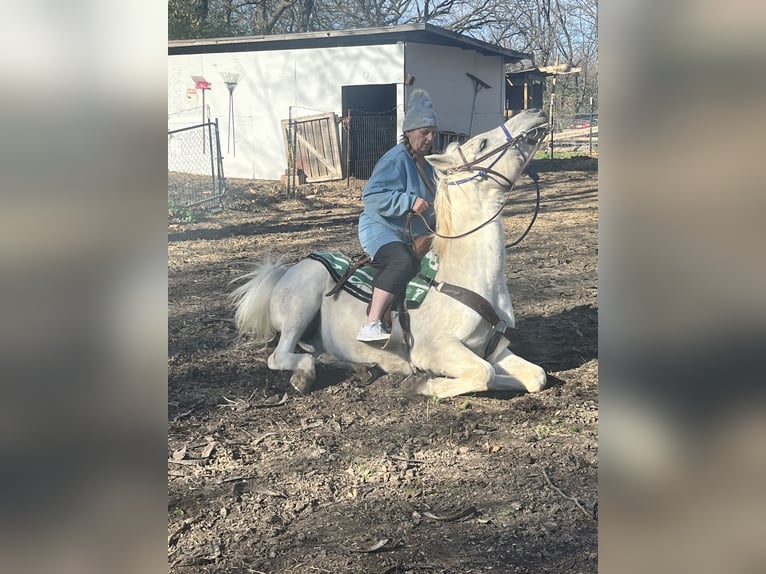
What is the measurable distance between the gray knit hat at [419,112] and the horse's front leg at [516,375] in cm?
98

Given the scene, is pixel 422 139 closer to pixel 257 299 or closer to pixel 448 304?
pixel 448 304

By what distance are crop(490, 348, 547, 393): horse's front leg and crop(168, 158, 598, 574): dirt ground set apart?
40 mm

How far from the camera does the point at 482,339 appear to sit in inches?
127

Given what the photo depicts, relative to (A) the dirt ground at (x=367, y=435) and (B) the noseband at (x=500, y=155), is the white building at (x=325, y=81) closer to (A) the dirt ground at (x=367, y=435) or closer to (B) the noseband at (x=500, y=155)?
(B) the noseband at (x=500, y=155)

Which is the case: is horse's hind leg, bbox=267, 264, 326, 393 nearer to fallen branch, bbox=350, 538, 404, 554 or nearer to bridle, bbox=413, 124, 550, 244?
bridle, bbox=413, 124, 550, 244

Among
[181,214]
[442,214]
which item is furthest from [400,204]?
[181,214]

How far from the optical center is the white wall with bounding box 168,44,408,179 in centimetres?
317

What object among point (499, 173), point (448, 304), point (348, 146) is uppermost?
point (348, 146)

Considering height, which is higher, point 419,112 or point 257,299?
point 419,112

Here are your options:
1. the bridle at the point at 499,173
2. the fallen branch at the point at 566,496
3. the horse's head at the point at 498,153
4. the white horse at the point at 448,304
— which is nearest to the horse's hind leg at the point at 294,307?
the white horse at the point at 448,304

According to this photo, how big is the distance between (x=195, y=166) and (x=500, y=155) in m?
1.25

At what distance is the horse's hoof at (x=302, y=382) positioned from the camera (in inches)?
131

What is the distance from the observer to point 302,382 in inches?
131
